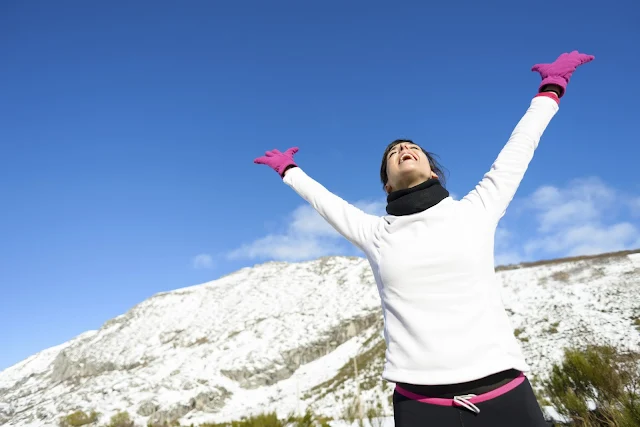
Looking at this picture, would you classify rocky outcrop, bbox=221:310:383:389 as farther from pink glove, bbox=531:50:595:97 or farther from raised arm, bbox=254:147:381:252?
pink glove, bbox=531:50:595:97

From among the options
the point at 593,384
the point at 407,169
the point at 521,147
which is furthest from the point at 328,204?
the point at 593,384

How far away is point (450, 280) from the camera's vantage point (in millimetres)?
1474

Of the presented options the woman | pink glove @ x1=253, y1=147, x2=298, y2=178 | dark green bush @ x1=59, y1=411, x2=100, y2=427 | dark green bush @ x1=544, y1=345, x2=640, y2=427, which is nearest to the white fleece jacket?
the woman

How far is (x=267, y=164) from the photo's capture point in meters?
2.52

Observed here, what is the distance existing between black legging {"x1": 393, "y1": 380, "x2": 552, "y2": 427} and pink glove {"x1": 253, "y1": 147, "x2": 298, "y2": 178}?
1555 mm

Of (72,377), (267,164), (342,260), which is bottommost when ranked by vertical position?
(267,164)

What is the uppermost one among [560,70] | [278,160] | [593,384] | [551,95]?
[278,160]

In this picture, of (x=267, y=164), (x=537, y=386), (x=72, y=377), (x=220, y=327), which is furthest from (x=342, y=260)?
(x=267, y=164)

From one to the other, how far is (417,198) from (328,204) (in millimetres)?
552

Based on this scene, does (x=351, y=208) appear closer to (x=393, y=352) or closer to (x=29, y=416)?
(x=393, y=352)

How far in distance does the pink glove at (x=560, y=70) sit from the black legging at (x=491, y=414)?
1.48 m

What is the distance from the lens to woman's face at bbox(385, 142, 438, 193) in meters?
1.84

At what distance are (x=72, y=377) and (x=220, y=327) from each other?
18.0 metres

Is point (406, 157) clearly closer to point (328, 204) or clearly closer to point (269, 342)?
point (328, 204)
